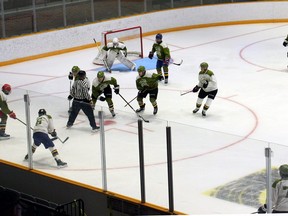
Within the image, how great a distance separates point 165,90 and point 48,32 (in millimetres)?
4329

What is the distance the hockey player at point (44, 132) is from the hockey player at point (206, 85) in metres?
3.84

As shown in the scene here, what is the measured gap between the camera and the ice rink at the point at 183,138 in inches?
359

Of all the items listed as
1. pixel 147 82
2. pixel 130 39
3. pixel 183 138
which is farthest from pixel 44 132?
pixel 130 39

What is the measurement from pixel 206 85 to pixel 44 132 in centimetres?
405

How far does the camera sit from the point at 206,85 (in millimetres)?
14258

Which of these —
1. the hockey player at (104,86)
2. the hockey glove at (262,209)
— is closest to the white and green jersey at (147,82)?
the hockey player at (104,86)

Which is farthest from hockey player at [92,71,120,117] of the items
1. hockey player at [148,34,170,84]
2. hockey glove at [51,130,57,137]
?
hockey glove at [51,130,57,137]

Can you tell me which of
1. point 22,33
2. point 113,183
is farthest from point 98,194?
point 22,33

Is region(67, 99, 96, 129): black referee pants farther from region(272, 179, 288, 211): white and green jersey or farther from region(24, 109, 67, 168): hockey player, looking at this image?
region(272, 179, 288, 211): white and green jersey

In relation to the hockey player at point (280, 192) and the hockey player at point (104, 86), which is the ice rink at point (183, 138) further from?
the hockey player at point (104, 86)

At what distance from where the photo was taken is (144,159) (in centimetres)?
975

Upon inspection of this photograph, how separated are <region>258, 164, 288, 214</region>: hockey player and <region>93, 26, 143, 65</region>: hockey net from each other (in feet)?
33.8

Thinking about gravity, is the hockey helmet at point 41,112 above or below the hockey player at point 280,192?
above

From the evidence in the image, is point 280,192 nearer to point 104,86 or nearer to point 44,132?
point 44,132
